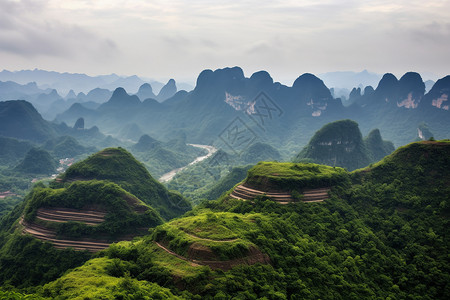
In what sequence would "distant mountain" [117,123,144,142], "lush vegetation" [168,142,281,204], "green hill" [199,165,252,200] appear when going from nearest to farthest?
"green hill" [199,165,252,200]
"lush vegetation" [168,142,281,204]
"distant mountain" [117,123,144,142]

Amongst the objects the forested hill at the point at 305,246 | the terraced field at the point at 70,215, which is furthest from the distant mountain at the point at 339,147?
the terraced field at the point at 70,215

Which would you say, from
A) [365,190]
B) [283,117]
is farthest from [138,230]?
[283,117]

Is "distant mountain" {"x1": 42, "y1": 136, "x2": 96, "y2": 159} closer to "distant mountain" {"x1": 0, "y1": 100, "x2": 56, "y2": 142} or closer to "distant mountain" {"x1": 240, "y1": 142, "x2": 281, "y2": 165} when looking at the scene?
"distant mountain" {"x1": 0, "y1": 100, "x2": 56, "y2": 142}

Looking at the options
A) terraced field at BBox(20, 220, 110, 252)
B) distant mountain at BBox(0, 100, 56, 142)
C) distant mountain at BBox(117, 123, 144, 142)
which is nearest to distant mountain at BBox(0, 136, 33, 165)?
distant mountain at BBox(0, 100, 56, 142)

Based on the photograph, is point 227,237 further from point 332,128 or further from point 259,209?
point 332,128

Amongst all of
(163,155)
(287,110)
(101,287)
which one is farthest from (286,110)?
(101,287)

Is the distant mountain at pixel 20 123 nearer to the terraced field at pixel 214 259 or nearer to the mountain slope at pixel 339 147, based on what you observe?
the mountain slope at pixel 339 147
